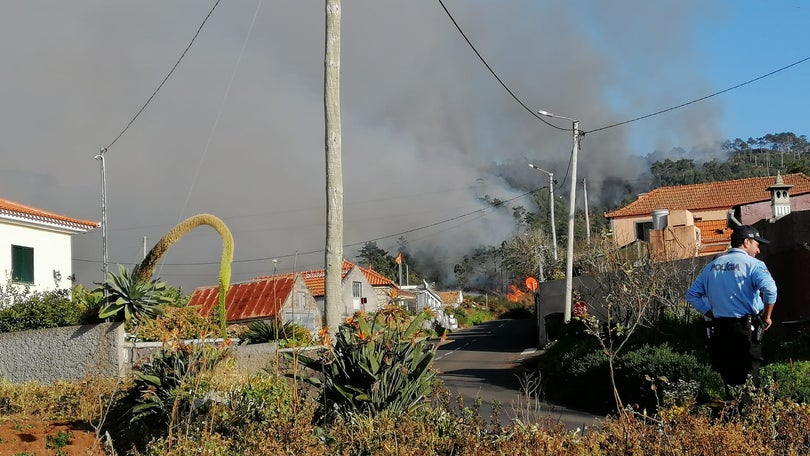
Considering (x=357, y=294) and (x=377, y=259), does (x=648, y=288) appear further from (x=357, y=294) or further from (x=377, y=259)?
(x=377, y=259)

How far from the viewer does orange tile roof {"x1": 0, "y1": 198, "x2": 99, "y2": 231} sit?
2655cm

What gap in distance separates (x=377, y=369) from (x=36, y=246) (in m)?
23.7

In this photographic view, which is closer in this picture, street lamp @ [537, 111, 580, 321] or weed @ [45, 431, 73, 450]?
weed @ [45, 431, 73, 450]

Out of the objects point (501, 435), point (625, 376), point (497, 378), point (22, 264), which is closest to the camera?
point (501, 435)

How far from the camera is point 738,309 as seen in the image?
292 inches

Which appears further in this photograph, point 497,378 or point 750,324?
point 497,378

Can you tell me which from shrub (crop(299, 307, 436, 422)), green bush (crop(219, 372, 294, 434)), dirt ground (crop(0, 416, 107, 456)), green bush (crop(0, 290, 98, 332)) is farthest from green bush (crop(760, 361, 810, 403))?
green bush (crop(0, 290, 98, 332))

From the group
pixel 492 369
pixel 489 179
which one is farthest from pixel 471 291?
pixel 492 369

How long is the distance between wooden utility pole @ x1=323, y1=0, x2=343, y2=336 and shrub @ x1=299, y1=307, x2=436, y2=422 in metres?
1.97

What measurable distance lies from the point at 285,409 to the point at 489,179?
582 feet

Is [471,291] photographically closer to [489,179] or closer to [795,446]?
[489,179]

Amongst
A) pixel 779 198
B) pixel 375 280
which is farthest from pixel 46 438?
pixel 375 280

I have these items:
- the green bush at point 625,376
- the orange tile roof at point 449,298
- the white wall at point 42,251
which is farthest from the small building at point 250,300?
the orange tile roof at point 449,298

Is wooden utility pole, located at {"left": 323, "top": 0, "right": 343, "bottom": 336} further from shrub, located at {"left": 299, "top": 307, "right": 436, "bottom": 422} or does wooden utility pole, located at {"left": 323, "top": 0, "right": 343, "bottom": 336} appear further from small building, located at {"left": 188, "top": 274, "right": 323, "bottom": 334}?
small building, located at {"left": 188, "top": 274, "right": 323, "bottom": 334}
